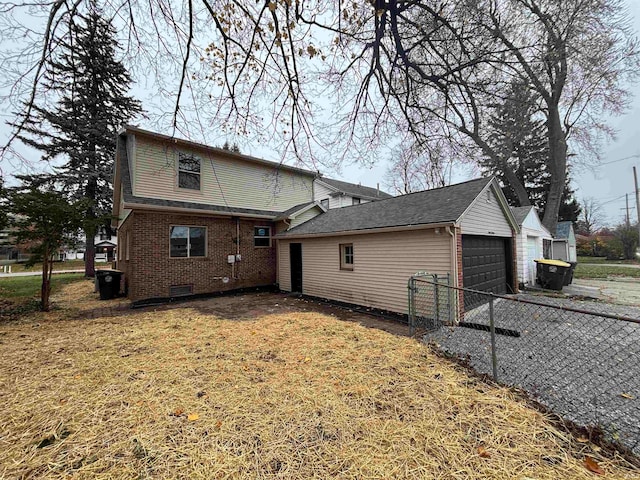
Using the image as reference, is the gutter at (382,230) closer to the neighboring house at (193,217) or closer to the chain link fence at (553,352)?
the chain link fence at (553,352)

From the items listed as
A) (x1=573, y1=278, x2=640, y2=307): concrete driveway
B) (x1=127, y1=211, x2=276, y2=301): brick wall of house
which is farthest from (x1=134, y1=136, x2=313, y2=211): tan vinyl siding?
(x1=573, y1=278, x2=640, y2=307): concrete driveway

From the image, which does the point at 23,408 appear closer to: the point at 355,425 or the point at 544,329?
the point at 355,425

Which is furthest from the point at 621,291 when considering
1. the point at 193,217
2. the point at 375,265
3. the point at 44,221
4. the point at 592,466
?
the point at 44,221

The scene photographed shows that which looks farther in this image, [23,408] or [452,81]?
[452,81]

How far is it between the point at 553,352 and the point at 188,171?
41.1ft

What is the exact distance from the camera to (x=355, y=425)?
8.61 ft

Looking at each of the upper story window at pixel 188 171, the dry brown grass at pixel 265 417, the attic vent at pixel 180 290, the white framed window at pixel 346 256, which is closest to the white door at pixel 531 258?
the white framed window at pixel 346 256

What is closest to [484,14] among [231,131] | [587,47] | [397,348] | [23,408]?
[587,47]

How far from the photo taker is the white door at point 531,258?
11305 millimetres

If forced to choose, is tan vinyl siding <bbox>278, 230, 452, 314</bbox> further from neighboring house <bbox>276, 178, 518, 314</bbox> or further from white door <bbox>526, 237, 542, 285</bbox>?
white door <bbox>526, 237, 542, 285</bbox>

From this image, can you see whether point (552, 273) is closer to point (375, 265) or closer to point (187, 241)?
point (375, 265)

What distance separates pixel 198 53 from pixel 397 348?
19.8 ft

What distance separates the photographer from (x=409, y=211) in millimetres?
8000

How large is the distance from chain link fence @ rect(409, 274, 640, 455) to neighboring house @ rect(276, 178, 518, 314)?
0.76 metres
